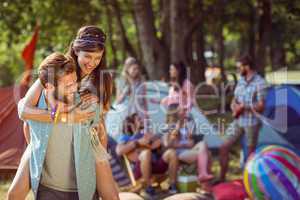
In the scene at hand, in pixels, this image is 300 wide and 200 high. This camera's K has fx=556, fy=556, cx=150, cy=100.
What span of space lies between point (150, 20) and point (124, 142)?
617 centimetres

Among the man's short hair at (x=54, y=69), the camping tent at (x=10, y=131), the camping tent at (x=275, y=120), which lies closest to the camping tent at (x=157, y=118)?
the camping tent at (x=275, y=120)

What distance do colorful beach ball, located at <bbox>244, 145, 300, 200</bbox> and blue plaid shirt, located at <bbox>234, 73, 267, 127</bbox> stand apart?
1625mm

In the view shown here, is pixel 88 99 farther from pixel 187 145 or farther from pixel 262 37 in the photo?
pixel 262 37

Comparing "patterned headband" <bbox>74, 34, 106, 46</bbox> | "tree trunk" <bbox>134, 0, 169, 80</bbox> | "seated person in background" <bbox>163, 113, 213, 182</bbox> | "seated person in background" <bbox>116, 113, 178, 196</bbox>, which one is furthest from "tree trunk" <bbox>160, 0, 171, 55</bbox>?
"patterned headband" <bbox>74, 34, 106, 46</bbox>

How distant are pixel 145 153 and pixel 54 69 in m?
3.73

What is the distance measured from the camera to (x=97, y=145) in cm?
362

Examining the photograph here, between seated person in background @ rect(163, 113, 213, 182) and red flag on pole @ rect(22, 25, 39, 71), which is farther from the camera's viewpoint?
red flag on pole @ rect(22, 25, 39, 71)

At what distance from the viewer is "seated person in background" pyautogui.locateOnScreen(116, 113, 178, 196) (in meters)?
6.91

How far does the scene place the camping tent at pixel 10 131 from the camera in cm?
571

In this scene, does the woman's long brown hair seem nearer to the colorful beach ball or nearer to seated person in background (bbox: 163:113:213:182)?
the colorful beach ball

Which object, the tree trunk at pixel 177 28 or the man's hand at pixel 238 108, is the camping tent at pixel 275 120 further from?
the tree trunk at pixel 177 28

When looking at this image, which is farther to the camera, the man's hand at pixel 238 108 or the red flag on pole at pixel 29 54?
the red flag on pole at pixel 29 54

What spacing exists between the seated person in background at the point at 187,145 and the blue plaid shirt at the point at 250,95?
82cm

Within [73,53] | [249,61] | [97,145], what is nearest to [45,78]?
[73,53]
